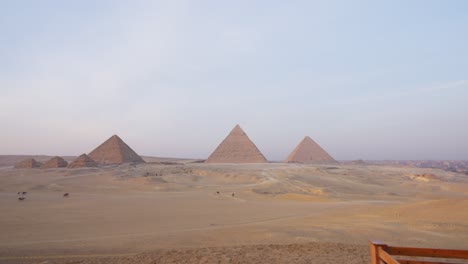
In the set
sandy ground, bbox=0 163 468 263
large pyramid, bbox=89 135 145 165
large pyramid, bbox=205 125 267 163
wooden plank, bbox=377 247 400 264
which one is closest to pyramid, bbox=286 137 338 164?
large pyramid, bbox=205 125 267 163

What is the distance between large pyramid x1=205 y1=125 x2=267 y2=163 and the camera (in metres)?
69.5

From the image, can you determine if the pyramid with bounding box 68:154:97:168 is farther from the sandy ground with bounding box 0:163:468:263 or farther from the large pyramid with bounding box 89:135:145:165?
the sandy ground with bounding box 0:163:468:263

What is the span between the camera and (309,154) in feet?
254

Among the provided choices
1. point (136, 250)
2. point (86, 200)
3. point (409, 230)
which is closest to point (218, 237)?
point (136, 250)

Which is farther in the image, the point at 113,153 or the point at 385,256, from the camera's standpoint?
the point at 113,153

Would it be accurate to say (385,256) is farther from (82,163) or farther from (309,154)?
(309,154)

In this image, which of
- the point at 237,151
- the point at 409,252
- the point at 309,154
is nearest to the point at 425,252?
the point at 409,252

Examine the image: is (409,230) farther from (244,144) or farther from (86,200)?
(244,144)

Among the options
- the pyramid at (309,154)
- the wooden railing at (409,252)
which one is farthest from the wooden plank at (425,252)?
the pyramid at (309,154)

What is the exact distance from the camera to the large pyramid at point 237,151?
228ft

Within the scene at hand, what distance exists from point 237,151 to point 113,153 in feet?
77.0

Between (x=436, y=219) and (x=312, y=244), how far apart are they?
5549mm

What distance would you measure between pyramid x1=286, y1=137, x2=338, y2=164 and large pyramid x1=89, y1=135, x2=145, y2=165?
3392cm

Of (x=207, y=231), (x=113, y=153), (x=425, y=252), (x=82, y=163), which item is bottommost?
(x=207, y=231)
